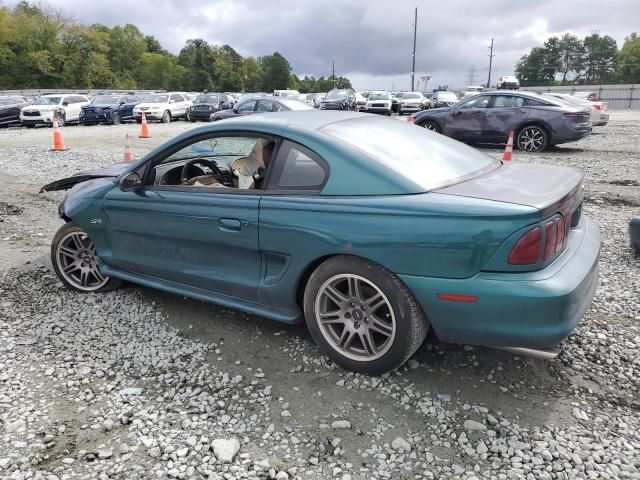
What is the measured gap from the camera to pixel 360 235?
2.72 metres

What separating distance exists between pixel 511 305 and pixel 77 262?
346 centimetres

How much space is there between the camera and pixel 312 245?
288cm

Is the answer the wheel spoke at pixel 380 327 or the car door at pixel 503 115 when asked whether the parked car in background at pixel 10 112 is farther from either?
the wheel spoke at pixel 380 327

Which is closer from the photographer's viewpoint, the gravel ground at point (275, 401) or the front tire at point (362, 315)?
the gravel ground at point (275, 401)

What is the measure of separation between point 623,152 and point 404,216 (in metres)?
11.8

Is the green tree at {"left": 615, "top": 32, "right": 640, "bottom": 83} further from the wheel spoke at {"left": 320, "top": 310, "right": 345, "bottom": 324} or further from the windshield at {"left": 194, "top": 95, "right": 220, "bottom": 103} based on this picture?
the wheel spoke at {"left": 320, "top": 310, "right": 345, "bottom": 324}

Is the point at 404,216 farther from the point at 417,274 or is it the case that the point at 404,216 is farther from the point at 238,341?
the point at 238,341

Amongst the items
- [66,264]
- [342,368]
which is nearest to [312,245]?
[342,368]

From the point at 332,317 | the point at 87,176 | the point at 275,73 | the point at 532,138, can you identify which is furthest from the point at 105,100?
the point at 275,73

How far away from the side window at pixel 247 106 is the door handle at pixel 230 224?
14.9 meters

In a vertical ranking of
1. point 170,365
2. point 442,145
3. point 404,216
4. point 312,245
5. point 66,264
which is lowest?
point 170,365

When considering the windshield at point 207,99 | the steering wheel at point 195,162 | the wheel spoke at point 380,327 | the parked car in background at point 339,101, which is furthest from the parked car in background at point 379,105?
the wheel spoke at point 380,327

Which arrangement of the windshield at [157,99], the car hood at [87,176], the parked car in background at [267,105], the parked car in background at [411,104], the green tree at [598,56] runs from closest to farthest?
the car hood at [87,176] < the parked car in background at [267,105] < the windshield at [157,99] < the parked car in background at [411,104] < the green tree at [598,56]

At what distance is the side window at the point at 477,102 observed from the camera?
41.8 feet
